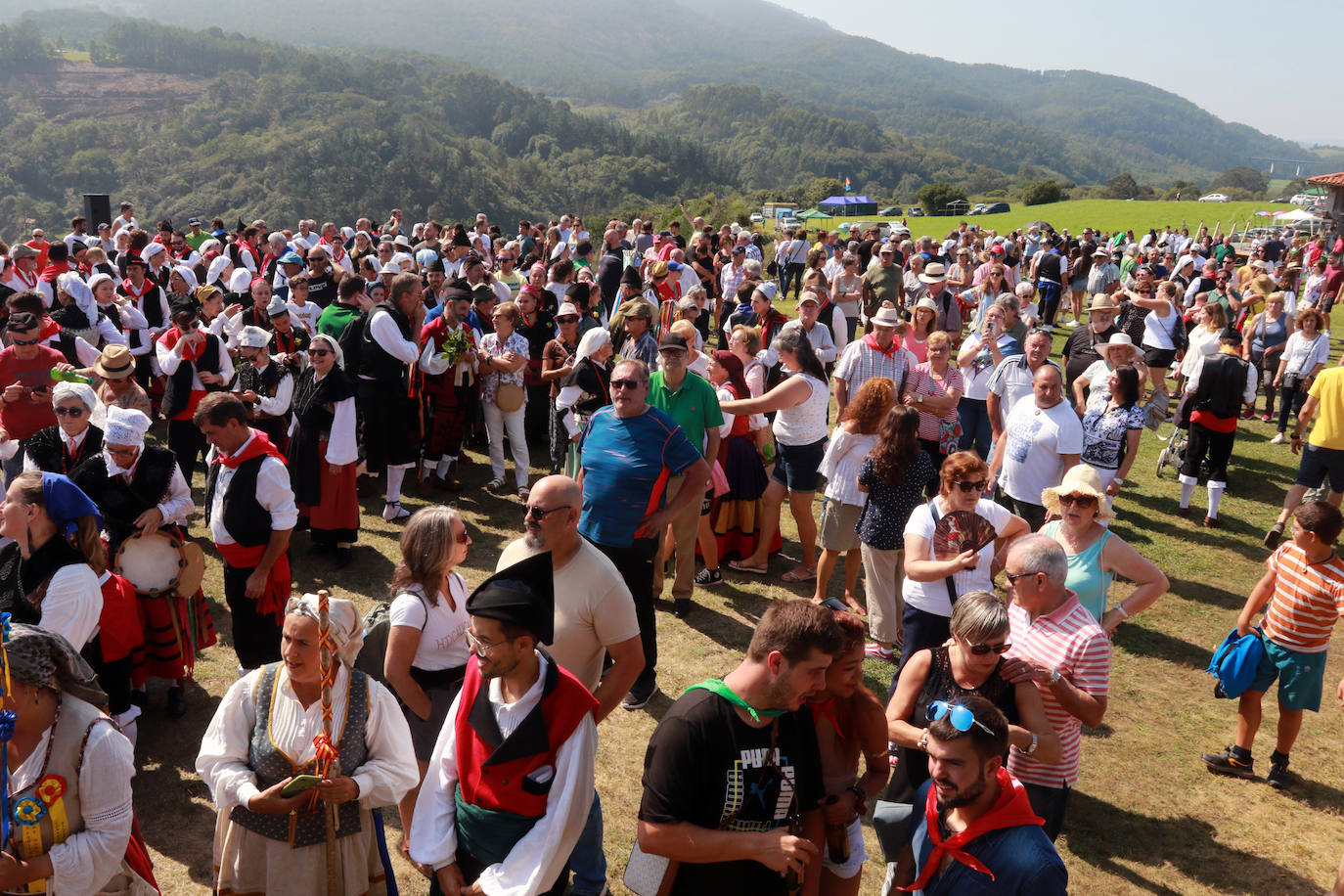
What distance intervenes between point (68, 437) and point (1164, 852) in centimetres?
603

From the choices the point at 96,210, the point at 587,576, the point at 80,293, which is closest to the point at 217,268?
the point at 80,293

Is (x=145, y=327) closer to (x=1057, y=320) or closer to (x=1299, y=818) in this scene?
(x=1299, y=818)

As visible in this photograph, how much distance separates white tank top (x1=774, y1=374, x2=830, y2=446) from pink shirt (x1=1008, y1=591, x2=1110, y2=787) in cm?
292

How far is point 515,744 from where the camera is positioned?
267 cm

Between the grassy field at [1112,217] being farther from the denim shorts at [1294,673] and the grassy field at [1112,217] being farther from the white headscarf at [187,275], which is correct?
the denim shorts at [1294,673]

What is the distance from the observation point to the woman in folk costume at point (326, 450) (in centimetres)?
656

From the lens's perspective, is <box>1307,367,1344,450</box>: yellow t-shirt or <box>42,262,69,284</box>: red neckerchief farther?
<box>42,262,69,284</box>: red neckerchief

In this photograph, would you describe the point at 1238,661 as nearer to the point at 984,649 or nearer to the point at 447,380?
the point at 984,649

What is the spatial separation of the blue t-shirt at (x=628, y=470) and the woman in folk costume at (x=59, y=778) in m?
2.46

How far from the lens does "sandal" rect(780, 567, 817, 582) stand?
705 centimetres

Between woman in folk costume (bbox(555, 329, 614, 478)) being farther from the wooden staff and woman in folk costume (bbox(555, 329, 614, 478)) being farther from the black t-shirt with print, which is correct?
the black t-shirt with print

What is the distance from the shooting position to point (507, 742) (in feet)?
8.74

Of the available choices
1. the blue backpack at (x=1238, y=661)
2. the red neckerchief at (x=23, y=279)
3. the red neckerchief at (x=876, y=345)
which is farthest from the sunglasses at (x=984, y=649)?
the red neckerchief at (x=23, y=279)

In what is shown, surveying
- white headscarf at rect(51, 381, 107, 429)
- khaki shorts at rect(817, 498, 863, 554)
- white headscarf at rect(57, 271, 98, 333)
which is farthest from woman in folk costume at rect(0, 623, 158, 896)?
white headscarf at rect(57, 271, 98, 333)
